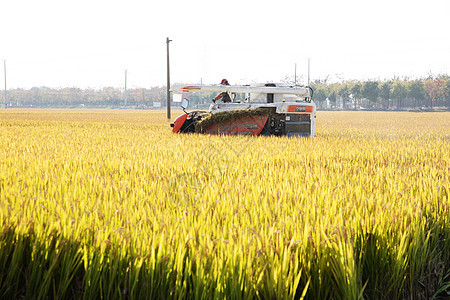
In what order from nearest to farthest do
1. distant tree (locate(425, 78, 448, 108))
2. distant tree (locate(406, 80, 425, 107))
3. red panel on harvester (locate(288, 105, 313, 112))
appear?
red panel on harvester (locate(288, 105, 313, 112)) < distant tree (locate(406, 80, 425, 107)) < distant tree (locate(425, 78, 448, 108))

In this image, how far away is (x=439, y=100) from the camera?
98438 mm

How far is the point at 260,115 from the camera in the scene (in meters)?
11.5

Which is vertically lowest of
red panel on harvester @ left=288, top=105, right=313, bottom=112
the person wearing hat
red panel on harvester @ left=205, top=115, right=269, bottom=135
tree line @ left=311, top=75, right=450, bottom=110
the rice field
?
the rice field

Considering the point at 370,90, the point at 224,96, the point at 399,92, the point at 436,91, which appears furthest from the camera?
the point at 436,91

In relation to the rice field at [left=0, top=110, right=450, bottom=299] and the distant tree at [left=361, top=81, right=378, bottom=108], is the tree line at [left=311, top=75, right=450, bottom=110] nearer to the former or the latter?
the distant tree at [left=361, top=81, right=378, bottom=108]

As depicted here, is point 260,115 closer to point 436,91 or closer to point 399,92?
point 399,92

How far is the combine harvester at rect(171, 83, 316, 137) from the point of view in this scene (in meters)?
11.3

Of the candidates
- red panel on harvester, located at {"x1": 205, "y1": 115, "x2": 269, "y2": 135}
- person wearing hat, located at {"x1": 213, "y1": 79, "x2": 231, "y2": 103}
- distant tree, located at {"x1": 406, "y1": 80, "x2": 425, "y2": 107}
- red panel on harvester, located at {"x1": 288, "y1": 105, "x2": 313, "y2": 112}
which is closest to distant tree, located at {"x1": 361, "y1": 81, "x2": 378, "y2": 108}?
distant tree, located at {"x1": 406, "y1": 80, "x2": 425, "y2": 107}

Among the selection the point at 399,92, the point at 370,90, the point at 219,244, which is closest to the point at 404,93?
the point at 399,92

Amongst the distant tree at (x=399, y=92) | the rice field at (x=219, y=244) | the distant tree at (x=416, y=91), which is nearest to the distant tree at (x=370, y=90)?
the distant tree at (x=399, y=92)

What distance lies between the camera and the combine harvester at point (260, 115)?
11.3 metres

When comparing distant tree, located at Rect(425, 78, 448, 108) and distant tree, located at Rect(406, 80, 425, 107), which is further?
distant tree, located at Rect(425, 78, 448, 108)

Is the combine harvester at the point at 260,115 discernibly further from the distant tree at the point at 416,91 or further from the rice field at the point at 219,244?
the distant tree at the point at 416,91

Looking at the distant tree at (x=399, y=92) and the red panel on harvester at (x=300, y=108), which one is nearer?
the red panel on harvester at (x=300, y=108)
